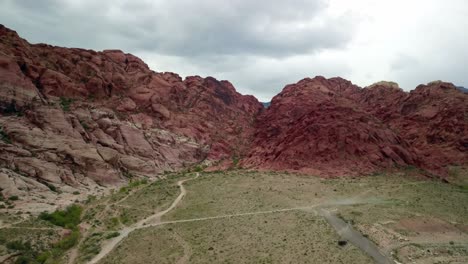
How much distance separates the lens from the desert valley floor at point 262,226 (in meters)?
36.1

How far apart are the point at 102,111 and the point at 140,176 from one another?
15.9m

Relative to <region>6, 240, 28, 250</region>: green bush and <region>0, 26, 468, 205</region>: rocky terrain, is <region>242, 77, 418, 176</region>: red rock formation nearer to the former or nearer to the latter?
<region>0, 26, 468, 205</region>: rocky terrain

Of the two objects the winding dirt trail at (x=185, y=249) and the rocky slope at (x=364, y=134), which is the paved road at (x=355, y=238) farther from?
the rocky slope at (x=364, y=134)

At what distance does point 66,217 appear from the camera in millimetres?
45875

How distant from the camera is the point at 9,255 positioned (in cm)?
3612

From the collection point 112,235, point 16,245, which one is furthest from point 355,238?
point 16,245

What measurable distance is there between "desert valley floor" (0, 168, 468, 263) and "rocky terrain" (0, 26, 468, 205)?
7953 millimetres

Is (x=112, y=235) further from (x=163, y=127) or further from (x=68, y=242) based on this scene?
(x=163, y=127)

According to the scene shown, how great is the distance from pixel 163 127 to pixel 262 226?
160 ft

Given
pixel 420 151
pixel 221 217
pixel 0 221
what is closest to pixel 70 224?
pixel 0 221

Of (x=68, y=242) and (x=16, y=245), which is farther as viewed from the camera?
(x=68, y=242)

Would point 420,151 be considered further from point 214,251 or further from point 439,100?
point 214,251

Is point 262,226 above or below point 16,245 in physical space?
above

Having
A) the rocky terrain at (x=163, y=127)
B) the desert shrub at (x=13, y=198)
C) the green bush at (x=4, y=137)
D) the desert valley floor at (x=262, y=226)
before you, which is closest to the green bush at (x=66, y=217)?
the desert valley floor at (x=262, y=226)
